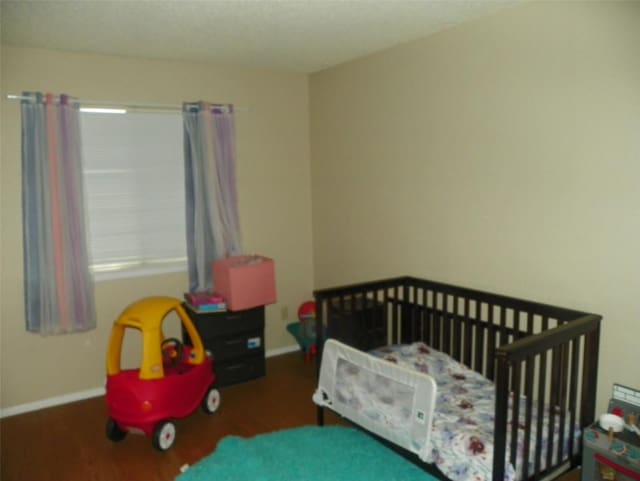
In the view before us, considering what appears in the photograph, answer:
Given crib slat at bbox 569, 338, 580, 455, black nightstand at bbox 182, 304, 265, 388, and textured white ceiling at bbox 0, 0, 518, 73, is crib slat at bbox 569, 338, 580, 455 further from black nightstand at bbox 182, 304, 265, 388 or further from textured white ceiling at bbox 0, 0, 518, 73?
black nightstand at bbox 182, 304, 265, 388

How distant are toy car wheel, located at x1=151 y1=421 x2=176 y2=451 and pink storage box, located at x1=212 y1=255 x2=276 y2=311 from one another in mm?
922

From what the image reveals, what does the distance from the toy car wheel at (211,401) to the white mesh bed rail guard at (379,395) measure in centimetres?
90

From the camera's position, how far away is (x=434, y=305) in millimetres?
3117

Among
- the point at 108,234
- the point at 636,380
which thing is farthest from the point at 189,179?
the point at 636,380

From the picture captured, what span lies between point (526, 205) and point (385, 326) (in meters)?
1.23

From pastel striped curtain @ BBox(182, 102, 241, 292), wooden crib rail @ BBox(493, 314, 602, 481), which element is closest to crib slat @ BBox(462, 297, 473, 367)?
wooden crib rail @ BBox(493, 314, 602, 481)

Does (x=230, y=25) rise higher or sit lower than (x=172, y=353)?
higher

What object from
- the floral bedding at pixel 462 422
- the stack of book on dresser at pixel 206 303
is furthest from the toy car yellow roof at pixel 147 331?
the floral bedding at pixel 462 422

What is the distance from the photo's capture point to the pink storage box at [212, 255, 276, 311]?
11.3 ft

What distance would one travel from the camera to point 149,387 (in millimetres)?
2730

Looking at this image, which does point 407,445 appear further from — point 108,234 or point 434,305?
point 108,234

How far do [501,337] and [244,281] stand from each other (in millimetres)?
1736

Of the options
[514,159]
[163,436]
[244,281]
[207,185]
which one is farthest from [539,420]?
[207,185]

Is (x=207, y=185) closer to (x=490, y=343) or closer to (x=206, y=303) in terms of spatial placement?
(x=206, y=303)
